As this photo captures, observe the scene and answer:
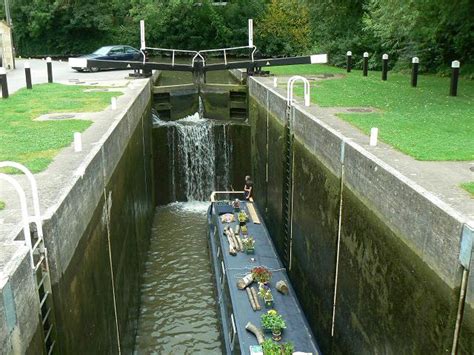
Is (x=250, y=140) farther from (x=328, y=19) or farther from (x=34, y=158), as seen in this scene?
(x=328, y=19)

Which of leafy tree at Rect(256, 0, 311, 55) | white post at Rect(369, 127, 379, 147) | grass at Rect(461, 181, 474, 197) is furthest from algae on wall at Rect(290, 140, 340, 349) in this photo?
leafy tree at Rect(256, 0, 311, 55)

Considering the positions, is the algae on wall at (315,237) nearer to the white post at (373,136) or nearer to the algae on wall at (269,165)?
the white post at (373,136)

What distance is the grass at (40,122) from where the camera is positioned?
1029 cm

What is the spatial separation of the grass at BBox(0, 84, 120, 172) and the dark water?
4.29 m

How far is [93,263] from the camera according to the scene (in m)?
8.16

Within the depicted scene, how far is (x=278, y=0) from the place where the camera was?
4256 cm

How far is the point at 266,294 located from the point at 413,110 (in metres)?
6.95

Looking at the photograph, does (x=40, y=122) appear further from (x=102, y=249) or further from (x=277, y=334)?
(x=277, y=334)

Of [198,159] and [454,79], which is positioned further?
[198,159]

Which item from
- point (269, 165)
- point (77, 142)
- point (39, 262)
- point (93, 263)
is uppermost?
point (77, 142)

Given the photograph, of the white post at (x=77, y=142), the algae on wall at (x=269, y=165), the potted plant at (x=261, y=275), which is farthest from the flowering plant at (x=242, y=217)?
the white post at (x=77, y=142)

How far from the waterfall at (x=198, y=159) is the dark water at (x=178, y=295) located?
2.88 m

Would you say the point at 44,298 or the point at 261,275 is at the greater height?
the point at 44,298

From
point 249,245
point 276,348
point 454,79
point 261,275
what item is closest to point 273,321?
point 276,348
